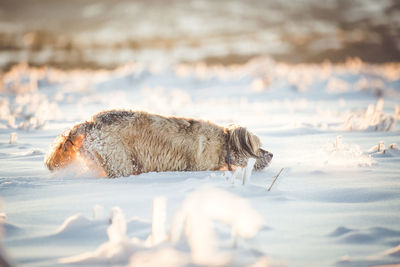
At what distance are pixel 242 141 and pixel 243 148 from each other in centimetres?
8

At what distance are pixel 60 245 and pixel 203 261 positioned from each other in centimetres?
82

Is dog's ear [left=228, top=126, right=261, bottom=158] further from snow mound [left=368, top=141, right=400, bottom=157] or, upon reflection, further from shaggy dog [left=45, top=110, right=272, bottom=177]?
snow mound [left=368, top=141, right=400, bottom=157]

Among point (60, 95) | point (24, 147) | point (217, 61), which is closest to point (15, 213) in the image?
point (24, 147)

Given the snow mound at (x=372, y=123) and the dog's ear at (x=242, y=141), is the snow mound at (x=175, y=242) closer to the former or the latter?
the dog's ear at (x=242, y=141)

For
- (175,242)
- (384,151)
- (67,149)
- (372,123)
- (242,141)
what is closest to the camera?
(175,242)

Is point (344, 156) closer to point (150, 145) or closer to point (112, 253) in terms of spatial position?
point (150, 145)

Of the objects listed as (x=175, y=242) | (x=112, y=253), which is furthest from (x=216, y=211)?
(x=112, y=253)

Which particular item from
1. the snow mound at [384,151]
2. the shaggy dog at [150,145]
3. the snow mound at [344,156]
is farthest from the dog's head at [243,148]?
the snow mound at [384,151]

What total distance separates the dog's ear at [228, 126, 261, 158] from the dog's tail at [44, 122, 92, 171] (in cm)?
146

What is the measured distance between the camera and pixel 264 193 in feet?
9.09

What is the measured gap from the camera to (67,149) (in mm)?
3311

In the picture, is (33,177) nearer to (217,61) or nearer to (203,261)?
(203,261)

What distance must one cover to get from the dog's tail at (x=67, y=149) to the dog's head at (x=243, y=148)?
1471 millimetres

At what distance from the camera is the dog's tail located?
10.8 ft
